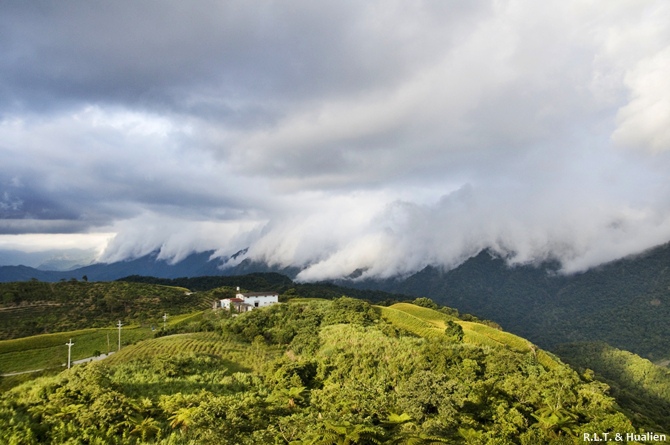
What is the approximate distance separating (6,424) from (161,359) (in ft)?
53.2

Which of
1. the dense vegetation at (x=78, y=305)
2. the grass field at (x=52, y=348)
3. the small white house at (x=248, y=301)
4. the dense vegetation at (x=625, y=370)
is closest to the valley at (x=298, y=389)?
the grass field at (x=52, y=348)

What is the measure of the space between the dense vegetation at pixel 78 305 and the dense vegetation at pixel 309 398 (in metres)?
45.3

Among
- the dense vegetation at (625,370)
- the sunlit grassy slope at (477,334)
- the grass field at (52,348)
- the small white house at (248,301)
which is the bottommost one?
the dense vegetation at (625,370)

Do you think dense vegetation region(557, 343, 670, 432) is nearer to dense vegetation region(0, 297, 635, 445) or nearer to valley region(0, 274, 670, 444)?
valley region(0, 274, 670, 444)

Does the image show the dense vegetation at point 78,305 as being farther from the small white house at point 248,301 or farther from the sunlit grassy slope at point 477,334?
the sunlit grassy slope at point 477,334

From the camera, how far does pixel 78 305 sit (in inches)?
3425

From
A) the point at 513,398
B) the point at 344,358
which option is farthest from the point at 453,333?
the point at 513,398

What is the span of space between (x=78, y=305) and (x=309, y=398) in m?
87.0

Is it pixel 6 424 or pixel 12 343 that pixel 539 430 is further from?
pixel 12 343

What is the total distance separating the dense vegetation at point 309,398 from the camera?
41.8ft

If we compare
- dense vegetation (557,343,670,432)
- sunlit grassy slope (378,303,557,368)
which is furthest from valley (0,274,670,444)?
dense vegetation (557,343,670,432)

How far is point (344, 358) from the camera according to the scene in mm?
36562

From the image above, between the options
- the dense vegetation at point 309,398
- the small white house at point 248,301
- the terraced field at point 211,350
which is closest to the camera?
the dense vegetation at point 309,398

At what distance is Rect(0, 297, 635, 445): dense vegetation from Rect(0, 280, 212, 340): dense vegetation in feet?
149
